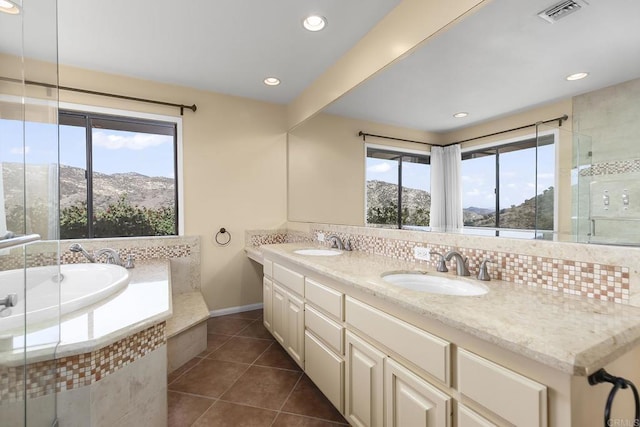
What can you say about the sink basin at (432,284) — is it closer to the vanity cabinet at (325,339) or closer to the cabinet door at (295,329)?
the vanity cabinet at (325,339)

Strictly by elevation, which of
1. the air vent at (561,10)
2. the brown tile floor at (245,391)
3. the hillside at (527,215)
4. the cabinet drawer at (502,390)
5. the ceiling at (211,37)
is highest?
the ceiling at (211,37)

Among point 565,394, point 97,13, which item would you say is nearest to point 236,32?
point 97,13

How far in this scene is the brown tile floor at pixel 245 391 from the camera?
1.67 meters

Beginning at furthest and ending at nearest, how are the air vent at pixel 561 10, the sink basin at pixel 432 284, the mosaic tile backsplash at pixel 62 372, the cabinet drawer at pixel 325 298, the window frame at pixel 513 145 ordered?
the cabinet drawer at pixel 325 298, the sink basin at pixel 432 284, the window frame at pixel 513 145, the air vent at pixel 561 10, the mosaic tile backsplash at pixel 62 372

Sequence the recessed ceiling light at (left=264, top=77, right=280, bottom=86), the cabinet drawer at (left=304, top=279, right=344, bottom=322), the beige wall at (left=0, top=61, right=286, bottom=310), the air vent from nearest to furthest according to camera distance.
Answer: the air vent < the cabinet drawer at (left=304, top=279, right=344, bottom=322) < the recessed ceiling light at (left=264, top=77, right=280, bottom=86) < the beige wall at (left=0, top=61, right=286, bottom=310)

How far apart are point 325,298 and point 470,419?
0.92 metres

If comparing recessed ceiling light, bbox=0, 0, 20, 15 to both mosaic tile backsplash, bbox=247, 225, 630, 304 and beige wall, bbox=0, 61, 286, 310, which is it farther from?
mosaic tile backsplash, bbox=247, 225, 630, 304

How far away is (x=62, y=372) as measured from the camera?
3.39ft

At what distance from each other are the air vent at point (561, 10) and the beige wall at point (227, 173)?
114 inches

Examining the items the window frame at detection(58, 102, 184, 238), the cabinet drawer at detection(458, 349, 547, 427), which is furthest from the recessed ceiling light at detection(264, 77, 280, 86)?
the cabinet drawer at detection(458, 349, 547, 427)

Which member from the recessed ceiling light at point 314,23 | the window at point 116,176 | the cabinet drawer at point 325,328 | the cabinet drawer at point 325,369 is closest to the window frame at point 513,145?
the cabinet drawer at point 325,328

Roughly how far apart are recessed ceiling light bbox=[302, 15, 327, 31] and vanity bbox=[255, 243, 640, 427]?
1746 millimetres

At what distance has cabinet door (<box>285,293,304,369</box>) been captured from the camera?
6.51 feet

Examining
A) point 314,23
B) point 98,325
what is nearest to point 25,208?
point 98,325
